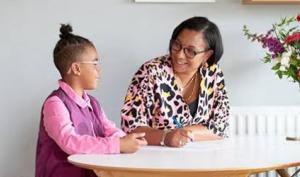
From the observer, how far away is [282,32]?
2.56 meters

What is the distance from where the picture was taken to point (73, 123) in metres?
1.88

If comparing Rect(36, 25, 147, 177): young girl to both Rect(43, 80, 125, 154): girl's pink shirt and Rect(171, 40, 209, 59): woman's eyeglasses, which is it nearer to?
Rect(43, 80, 125, 154): girl's pink shirt

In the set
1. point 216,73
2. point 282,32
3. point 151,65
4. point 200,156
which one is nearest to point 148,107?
point 151,65

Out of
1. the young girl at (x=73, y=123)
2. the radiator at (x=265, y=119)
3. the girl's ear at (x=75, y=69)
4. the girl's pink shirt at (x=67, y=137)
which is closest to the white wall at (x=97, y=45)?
the radiator at (x=265, y=119)

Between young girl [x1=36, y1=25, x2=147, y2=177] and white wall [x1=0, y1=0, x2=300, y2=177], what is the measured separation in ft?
2.08

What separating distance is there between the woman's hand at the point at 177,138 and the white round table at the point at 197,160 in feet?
0.09

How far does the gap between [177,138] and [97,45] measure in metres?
0.86

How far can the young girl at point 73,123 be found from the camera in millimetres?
1783

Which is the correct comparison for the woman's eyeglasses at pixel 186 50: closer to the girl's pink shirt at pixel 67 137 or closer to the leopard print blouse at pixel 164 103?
the leopard print blouse at pixel 164 103

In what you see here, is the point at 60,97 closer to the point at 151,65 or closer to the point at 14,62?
the point at 151,65

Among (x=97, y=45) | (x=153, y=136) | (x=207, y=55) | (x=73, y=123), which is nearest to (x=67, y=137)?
(x=73, y=123)

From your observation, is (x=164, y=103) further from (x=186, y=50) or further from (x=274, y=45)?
(x=274, y=45)

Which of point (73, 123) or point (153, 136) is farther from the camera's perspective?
point (153, 136)

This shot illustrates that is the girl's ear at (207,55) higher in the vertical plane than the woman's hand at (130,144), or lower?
higher
